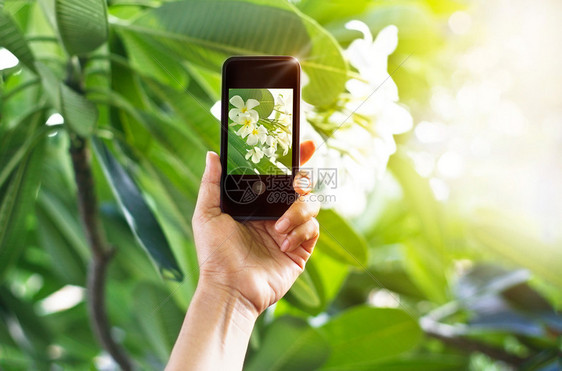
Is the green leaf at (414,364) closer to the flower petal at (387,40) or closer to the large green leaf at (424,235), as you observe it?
the large green leaf at (424,235)

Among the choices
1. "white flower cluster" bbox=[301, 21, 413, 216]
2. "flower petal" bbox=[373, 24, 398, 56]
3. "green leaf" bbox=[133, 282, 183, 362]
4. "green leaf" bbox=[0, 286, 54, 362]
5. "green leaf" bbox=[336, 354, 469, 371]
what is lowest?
"green leaf" bbox=[0, 286, 54, 362]


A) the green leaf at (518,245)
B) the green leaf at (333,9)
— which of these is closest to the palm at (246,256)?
the green leaf at (333,9)

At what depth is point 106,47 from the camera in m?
0.51

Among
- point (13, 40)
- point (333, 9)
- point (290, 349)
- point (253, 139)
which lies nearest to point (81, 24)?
point (13, 40)

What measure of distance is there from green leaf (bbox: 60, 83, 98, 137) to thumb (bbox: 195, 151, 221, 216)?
100mm

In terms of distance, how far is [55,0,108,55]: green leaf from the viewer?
1.24 ft

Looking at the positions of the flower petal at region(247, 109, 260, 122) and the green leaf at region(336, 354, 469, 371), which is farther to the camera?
the green leaf at region(336, 354, 469, 371)

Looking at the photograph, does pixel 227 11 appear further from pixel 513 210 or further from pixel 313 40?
pixel 513 210

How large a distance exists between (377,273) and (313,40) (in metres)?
0.48

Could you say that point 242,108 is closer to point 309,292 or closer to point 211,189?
point 211,189

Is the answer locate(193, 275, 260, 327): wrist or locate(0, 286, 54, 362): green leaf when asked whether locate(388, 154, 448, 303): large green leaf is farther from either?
locate(0, 286, 54, 362): green leaf

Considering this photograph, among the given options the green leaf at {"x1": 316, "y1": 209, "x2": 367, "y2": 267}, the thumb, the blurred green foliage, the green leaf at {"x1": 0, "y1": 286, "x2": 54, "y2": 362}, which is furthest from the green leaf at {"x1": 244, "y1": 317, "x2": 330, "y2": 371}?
the green leaf at {"x1": 0, "y1": 286, "x2": 54, "y2": 362}

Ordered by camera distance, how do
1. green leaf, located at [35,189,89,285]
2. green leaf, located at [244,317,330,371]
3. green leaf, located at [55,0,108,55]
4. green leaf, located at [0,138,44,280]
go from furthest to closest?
green leaf, located at [35,189,89,285], green leaf, located at [244,317,330,371], green leaf, located at [0,138,44,280], green leaf, located at [55,0,108,55]

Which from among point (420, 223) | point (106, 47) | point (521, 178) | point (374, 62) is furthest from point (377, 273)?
point (106, 47)
